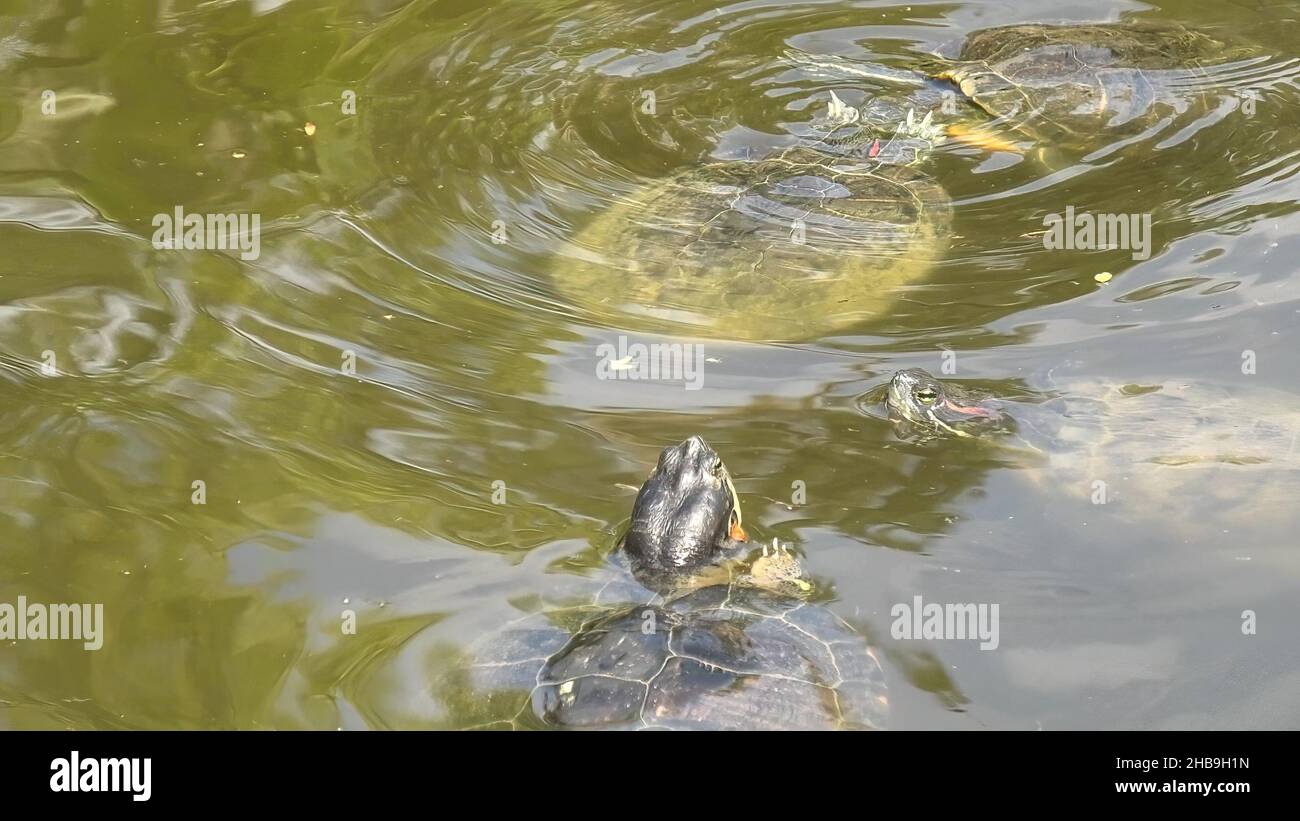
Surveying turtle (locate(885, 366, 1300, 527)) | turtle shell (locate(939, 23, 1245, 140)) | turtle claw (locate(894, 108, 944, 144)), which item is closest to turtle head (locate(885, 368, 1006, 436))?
turtle (locate(885, 366, 1300, 527))

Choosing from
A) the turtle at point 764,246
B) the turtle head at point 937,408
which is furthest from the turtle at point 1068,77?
the turtle head at point 937,408

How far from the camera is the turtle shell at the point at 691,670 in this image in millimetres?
3240

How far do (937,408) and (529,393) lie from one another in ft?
5.04

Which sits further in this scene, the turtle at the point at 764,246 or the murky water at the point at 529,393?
the turtle at the point at 764,246

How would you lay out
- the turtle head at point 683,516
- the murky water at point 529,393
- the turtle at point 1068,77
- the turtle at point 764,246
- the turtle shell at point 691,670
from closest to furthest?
the turtle shell at point 691,670
the murky water at point 529,393
the turtle head at point 683,516
the turtle at point 764,246
the turtle at point 1068,77

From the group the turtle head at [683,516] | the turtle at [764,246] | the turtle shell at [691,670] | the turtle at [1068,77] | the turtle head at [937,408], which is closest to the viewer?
the turtle shell at [691,670]

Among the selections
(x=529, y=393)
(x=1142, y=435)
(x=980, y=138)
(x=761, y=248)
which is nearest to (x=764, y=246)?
(x=761, y=248)

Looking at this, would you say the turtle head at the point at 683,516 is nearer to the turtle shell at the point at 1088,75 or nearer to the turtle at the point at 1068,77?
the turtle at the point at 1068,77

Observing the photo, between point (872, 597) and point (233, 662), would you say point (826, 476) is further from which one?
point (233, 662)

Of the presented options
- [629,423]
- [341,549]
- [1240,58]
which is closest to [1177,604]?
[629,423]

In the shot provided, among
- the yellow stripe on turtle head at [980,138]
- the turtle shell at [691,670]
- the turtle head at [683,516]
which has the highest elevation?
the yellow stripe on turtle head at [980,138]

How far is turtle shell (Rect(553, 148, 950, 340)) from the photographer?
515 centimetres

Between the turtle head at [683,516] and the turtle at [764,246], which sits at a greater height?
the turtle at [764,246]

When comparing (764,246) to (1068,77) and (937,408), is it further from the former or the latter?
(1068,77)
